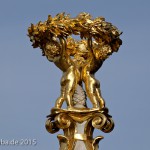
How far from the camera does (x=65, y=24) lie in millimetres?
42219

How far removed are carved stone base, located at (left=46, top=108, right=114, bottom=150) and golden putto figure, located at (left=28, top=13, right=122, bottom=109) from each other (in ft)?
0.59

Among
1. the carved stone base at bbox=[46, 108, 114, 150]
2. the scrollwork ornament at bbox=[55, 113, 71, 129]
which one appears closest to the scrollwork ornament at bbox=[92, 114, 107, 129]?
the carved stone base at bbox=[46, 108, 114, 150]

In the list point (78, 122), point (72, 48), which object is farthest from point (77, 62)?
point (78, 122)

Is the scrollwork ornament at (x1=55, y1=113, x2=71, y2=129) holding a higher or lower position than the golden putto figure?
lower

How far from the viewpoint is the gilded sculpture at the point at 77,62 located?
137ft

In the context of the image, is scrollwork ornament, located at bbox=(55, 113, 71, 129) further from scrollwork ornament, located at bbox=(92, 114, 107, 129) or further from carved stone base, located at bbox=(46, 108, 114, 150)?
scrollwork ornament, located at bbox=(92, 114, 107, 129)

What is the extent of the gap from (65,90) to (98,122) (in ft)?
2.30

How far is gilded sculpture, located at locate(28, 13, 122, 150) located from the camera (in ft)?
137

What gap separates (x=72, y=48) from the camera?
42.6m

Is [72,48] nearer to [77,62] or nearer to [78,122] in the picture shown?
[77,62]

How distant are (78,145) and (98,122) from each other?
15.9 inches

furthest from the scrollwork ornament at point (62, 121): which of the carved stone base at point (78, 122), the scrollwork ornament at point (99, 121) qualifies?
the scrollwork ornament at point (99, 121)

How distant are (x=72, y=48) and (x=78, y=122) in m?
1.19

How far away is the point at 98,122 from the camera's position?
41.8m
